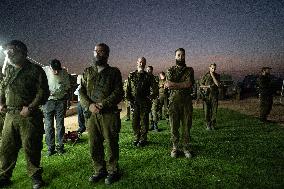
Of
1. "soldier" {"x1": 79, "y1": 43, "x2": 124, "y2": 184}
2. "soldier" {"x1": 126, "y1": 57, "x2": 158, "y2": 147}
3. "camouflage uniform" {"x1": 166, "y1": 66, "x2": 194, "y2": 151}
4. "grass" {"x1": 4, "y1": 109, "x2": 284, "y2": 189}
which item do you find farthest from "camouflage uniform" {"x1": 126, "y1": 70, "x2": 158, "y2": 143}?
"soldier" {"x1": 79, "y1": 43, "x2": 124, "y2": 184}

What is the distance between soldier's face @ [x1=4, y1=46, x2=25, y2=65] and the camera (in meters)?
5.52

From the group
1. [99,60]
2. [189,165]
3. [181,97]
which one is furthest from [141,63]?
[189,165]

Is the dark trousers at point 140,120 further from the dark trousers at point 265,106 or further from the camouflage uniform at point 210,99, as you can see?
the dark trousers at point 265,106

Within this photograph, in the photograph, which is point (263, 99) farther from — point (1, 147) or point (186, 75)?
point (1, 147)

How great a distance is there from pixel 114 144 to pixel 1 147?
200 cm

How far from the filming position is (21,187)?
18.9 ft

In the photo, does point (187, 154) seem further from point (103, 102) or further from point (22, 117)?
point (22, 117)

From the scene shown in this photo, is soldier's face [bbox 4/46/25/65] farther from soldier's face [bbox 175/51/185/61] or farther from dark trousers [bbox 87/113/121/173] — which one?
soldier's face [bbox 175/51/185/61]

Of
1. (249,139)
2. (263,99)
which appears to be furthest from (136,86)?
(263,99)

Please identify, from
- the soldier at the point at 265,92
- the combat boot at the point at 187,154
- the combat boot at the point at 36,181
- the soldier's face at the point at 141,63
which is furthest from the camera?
the soldier at the point at 265,92

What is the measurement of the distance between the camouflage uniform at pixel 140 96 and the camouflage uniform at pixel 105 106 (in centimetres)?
284

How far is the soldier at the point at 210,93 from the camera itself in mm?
11422

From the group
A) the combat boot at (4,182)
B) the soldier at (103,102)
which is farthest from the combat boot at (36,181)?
the soldier at (103,102)

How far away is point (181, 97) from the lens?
7.34m
